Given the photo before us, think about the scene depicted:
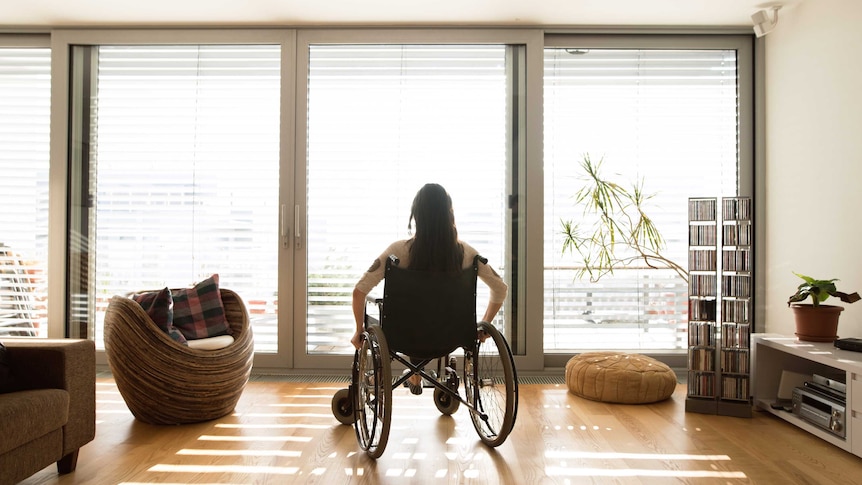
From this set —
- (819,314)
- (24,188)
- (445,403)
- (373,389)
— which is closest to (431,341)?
(373,389)

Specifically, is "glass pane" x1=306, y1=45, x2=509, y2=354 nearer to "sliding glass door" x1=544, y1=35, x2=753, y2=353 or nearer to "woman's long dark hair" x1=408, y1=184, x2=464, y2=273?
"sliding glass door" x1=544, y1=35, x2=753, y2=353

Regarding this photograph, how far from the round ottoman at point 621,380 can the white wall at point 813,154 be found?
102 centimetres

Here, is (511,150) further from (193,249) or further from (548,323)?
(193,249)

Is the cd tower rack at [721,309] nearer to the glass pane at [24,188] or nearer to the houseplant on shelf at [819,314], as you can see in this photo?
the houseplant on shelf at [819,314]

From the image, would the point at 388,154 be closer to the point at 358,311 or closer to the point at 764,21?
the point at 358,311

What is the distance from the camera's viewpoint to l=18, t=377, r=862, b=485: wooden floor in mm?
2256

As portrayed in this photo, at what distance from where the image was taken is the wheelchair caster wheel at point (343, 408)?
2.89 metres

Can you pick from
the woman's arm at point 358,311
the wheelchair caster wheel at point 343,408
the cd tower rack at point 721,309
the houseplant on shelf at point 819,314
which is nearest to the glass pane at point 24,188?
the wheelchair caster wheel at point 343,408

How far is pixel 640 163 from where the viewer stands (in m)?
4.14

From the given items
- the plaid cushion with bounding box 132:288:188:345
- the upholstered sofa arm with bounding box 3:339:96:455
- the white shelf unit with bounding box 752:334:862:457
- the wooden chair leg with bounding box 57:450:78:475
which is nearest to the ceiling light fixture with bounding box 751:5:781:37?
the white shelf unit with bounding box 752:334:862:457

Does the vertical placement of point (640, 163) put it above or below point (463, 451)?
above

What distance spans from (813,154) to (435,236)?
255cm

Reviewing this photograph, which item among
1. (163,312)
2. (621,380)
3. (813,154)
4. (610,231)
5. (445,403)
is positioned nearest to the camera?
(163,312)

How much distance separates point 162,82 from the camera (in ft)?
13.7
